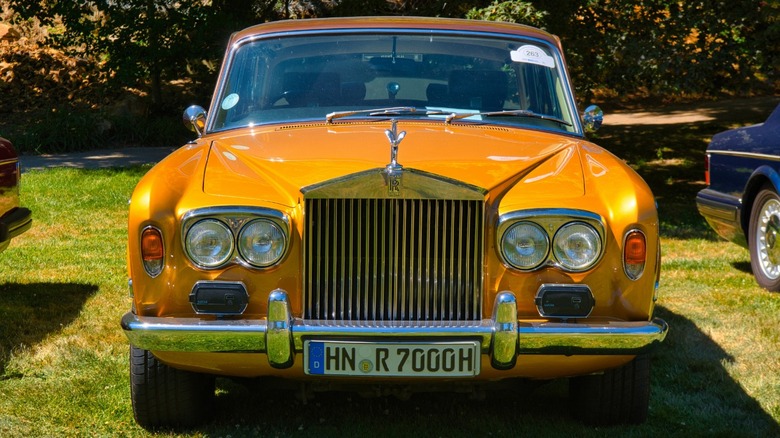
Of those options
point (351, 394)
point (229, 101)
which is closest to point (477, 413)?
point (351, 394)

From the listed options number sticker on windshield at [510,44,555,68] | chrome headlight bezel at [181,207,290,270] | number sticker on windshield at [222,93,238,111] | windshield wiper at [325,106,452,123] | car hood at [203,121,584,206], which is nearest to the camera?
chrome headlight bezel at [181,207,290,270]

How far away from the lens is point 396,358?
366cm

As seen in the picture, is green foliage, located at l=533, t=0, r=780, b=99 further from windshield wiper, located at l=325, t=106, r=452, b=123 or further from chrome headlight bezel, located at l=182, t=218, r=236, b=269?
chrome headlight bezel, located at l=182, t=218, r=236, b=269

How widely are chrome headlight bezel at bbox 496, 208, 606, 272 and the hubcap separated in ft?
13.2

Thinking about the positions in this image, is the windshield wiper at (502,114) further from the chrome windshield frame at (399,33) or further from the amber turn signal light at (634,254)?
the amber turn signal light at (634,254)

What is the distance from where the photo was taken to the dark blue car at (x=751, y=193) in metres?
7.34

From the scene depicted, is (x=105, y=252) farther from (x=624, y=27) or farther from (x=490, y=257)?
(x=624, y=27)

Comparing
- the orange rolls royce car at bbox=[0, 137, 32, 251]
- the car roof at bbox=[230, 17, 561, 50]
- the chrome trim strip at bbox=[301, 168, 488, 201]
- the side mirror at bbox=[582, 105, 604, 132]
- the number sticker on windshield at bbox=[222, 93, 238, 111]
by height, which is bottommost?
the orange rolls royce car at bbox=[0, 137, 32, 251]

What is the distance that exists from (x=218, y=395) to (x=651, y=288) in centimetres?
218

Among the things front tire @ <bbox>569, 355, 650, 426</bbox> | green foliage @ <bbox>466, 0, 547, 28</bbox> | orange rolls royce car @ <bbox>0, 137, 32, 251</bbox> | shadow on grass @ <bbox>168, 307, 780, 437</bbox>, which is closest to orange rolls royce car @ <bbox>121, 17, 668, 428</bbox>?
front tire @ <bbox>569, 355, 650, 426</bbox>

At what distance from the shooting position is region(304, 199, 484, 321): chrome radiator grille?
3.76 meters

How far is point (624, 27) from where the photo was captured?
11.9 m

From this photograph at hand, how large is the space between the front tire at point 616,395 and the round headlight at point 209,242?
1.64 metres

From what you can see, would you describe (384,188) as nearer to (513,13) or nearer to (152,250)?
(152,250)
